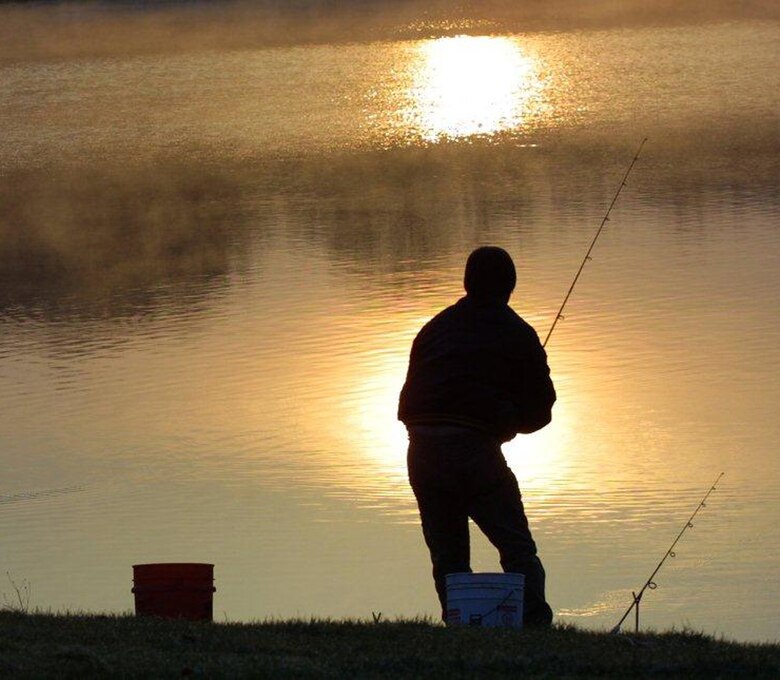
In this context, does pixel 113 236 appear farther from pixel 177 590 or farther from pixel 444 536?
pixel 444 536

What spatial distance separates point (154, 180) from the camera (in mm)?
23891

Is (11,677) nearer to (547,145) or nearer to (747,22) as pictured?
(547,145)

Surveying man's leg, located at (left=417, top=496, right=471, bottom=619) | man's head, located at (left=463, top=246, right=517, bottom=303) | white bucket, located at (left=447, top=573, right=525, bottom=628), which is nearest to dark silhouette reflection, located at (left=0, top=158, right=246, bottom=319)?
man's leg, located at (left=417, top=496, right=471, bottom=619)

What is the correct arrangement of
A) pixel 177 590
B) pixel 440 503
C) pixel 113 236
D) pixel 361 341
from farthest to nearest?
pixel 113 236
pixel 361 341
pixel 177 590
pixel 440 503

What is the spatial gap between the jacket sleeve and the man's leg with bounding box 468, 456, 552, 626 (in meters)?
0.15

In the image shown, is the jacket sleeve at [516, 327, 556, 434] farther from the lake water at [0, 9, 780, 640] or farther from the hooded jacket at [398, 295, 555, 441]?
the lake water at [0, 9, 780, 640]

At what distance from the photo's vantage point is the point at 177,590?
6.03 m

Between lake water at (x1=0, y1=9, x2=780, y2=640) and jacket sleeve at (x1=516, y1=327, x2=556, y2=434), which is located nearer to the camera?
jacket sleeve at (x1=516, y1=327, x2=556, y2=434)

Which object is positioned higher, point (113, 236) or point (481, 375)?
point (481, 375)

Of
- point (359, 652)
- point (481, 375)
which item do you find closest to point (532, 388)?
point (481, 375)

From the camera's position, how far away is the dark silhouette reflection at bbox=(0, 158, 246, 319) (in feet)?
52.0

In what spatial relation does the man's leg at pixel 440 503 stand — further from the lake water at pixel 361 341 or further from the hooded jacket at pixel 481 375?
the lake water at pixel 361 341

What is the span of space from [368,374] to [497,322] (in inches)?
238

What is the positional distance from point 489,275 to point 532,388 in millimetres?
346
